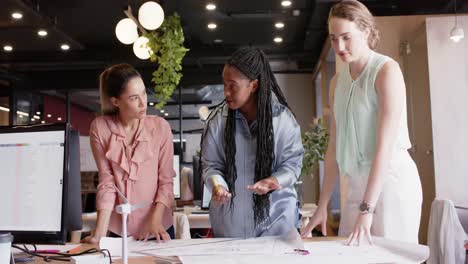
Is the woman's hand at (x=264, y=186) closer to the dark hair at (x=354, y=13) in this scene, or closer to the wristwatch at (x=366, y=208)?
the wristwatch at (x=366, y=208)

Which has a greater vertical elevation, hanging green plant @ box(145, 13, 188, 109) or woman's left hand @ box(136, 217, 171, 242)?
hanging green plant @ box(145, 13, 188, 109)

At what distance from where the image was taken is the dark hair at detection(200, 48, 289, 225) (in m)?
1.58

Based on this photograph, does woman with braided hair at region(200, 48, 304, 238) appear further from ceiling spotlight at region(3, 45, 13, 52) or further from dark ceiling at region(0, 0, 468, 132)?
ceiling spotlight at region(3, 45, 13, 52)

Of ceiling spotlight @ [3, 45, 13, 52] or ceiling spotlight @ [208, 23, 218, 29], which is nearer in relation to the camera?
ceiling spotlight @ [208, 23, 218, 29]

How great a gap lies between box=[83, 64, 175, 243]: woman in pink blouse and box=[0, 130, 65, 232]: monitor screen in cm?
36

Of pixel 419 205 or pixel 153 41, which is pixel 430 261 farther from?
pixel 153 41

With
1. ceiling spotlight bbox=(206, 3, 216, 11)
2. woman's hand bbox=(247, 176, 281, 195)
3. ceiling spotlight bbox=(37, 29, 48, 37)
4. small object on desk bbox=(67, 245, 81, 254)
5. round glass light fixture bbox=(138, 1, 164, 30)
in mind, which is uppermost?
ceiling spotlight bbox=(206, 3, 216, 11)

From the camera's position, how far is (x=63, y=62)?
9.31m

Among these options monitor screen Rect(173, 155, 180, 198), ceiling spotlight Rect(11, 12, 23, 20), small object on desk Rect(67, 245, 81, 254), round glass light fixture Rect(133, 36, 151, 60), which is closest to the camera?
small object on desk Rect(67, 245, 81, 254)

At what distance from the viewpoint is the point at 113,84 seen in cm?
190

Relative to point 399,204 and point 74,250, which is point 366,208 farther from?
point 74,250

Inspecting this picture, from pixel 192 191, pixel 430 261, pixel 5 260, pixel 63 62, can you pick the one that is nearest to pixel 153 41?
pixel 192 191

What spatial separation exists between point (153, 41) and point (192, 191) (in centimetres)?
161

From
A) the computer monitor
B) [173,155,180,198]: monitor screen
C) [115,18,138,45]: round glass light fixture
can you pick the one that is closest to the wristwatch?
the computer monitor
